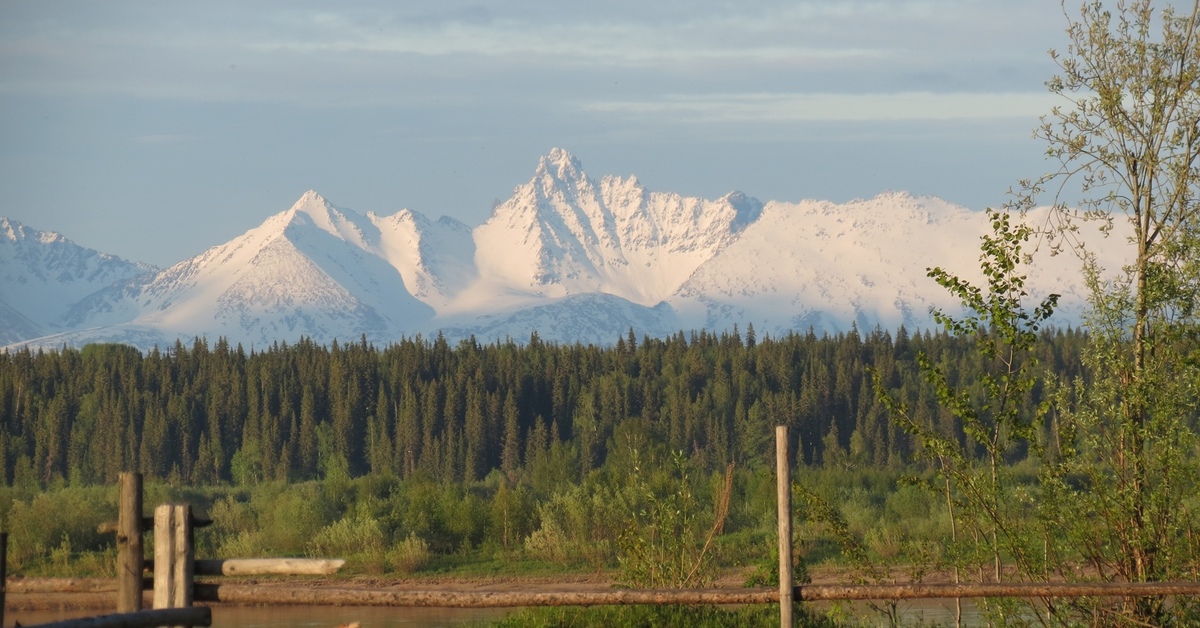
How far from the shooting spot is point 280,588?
40.5ft

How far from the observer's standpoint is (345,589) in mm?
12344

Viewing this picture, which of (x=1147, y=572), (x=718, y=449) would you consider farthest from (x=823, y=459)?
(x=1147, y=572)

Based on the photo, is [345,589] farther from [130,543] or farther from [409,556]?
[409,556]

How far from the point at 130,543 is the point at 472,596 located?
2.59 metres

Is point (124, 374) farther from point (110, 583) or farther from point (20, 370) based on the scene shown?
point (110, 583)

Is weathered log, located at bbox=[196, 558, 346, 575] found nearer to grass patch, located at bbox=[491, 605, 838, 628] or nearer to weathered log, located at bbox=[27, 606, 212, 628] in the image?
weathered log, located at bbox=[27, 606, 212, 628]

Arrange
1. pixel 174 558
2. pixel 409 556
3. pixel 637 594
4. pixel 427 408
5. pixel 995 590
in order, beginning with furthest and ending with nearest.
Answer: pixel 427 408 → pixel 409 556 → pixel 995 590 → pixel 637 594 → pixel 174 558

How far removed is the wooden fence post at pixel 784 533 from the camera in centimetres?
1250

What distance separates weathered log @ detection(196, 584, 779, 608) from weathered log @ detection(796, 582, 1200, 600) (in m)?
0.47

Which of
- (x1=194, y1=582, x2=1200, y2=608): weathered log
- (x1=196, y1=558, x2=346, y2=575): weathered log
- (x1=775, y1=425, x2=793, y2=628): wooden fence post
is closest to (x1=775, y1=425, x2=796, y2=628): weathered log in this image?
(x1=775, y1=425, x2=793, y2=628): wooden fence post

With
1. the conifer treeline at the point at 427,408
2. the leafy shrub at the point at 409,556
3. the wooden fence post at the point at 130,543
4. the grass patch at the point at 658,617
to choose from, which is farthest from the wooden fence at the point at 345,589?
the conifer treeline at the point at 427,408

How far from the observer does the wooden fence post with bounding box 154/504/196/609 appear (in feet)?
38.3

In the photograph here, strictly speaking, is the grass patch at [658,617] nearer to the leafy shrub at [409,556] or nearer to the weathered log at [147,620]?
the weathered log at [147,620]

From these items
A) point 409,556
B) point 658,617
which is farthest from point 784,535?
point 409,556
